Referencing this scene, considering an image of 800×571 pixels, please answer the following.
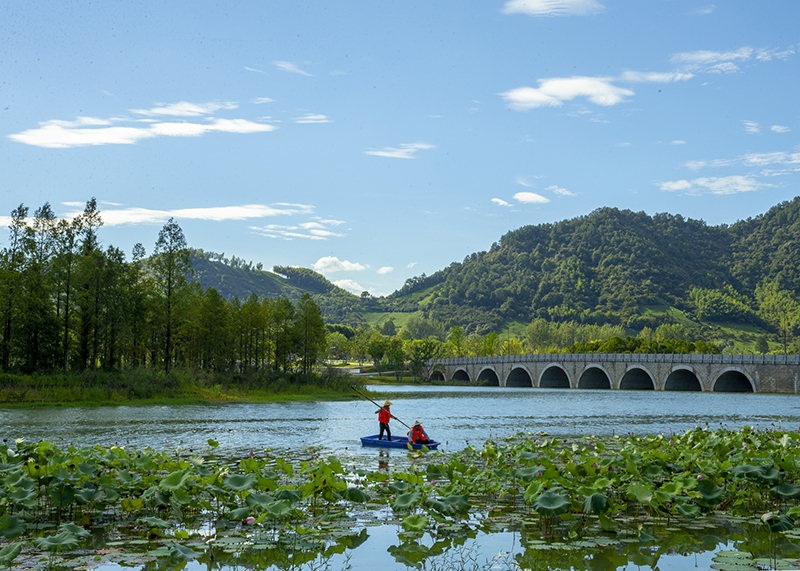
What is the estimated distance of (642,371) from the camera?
85000mm

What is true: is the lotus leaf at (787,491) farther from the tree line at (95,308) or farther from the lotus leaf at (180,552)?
the tree line at (95,308)

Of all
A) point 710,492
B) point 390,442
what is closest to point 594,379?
point 390,442

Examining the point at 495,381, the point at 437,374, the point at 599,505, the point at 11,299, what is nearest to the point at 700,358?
the point at 495,381

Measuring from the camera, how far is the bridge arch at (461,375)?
114713 millimetres

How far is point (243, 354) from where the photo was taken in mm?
59250

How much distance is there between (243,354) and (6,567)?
54.1 metres

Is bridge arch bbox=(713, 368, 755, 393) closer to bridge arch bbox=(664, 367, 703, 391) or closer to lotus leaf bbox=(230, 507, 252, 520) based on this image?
bridge arch bbox=(664, 367, 703, 391)

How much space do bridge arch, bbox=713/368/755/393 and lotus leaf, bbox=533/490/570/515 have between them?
237ft

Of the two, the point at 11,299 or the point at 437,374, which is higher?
the point at 11,299

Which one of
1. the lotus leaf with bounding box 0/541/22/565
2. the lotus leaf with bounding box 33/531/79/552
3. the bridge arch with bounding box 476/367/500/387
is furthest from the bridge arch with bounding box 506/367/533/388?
the lotus leaf with bounding box 0/541/22/565

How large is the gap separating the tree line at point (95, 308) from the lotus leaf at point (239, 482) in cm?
3460

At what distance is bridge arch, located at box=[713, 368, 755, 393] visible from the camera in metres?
72.9

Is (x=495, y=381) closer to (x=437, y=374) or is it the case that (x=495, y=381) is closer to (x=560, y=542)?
(x=437, y=374)

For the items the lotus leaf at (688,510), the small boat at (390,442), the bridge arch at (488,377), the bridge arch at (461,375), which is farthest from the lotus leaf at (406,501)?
Answer: the bridge arch at (461,375)
